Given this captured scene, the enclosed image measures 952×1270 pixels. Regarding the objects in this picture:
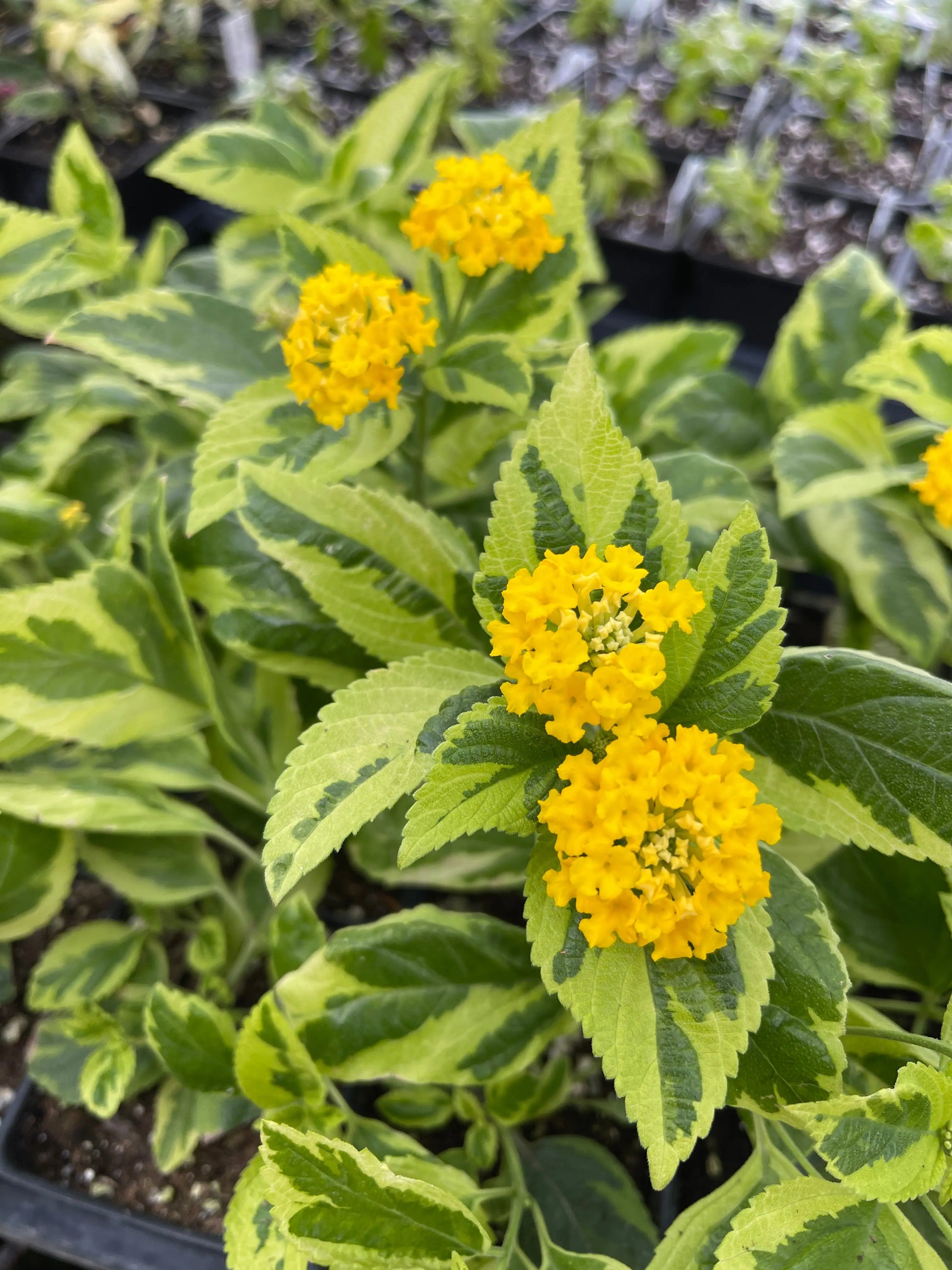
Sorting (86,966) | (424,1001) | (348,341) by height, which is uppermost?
(348,341)

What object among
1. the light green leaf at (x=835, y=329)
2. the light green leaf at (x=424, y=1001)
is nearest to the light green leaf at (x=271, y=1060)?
the light green leaf at (x=424, y=1001)

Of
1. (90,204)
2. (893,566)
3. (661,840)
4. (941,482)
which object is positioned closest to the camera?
(661,840)

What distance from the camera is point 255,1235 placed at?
2.23 feet

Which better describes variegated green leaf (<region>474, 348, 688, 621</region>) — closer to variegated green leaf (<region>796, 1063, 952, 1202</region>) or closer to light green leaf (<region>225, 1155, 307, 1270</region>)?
variegated green leaf (<region>796, 1063, 952, 1202</region>)

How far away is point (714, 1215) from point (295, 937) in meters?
0.36

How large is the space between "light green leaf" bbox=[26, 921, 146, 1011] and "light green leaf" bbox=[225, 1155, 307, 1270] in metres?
0.25

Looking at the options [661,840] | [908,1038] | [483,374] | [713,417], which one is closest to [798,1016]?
[908,1038]

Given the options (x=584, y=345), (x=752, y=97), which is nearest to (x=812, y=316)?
(x=584, y=345)

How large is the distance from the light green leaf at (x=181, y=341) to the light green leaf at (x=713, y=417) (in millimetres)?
423

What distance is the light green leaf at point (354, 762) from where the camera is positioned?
21.3 inches

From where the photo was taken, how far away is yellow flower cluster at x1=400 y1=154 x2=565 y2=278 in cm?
74

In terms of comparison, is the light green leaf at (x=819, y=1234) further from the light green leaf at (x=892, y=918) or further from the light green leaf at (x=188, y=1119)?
the light green leaf at (x=188, y=1119)

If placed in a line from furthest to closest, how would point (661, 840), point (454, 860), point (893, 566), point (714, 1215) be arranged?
point (893, 566)
point (454, 860)
point (714, 1215)
point (661, 840)

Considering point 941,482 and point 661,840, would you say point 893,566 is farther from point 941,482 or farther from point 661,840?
point 661,840
